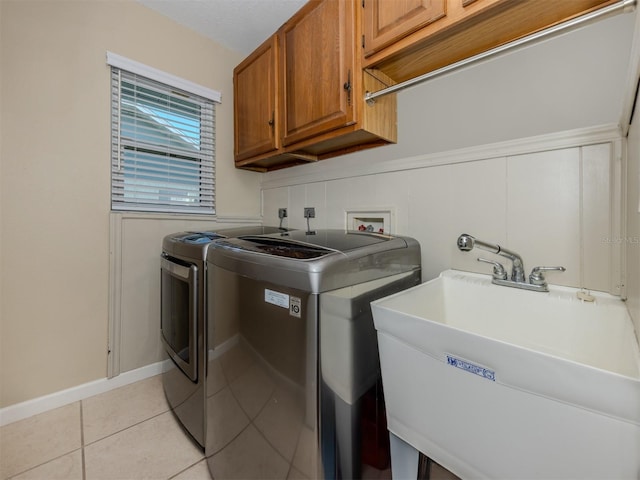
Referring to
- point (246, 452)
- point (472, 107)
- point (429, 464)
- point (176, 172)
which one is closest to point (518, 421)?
point (429, 464)

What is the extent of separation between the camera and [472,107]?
1273 mm

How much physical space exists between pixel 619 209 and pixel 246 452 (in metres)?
1.59

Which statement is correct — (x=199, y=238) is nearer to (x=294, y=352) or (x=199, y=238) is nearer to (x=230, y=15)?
(x=294, y=352)

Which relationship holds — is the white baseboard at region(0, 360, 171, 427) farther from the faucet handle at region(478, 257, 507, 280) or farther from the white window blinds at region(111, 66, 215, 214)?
the faucet handle at region(478, 257, 507, 280)

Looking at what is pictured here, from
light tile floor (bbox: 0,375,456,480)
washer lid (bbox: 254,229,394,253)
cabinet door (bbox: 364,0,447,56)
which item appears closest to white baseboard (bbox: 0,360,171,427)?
light tile floor (bbox: 0,375,456,480)

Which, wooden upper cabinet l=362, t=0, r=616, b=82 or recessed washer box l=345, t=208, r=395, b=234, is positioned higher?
wooden upper cabinet l=362, t=0, r=616, b=82

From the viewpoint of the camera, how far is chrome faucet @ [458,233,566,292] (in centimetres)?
101

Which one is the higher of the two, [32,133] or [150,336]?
[32,133]

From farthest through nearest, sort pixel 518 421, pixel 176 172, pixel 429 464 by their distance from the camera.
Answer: pixel 176 172, pixel 429 464, pixel 518 421

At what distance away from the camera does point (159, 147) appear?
76.2 inches

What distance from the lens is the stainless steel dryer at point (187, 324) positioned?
123 centimetres

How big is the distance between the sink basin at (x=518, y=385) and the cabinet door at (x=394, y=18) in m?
1.05

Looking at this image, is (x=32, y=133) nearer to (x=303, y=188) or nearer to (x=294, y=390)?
(x=303, y=188)

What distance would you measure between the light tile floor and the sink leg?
59 mm
